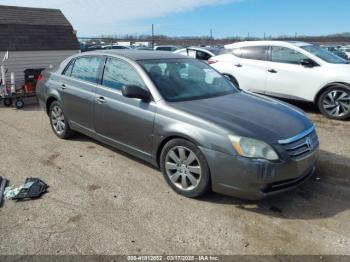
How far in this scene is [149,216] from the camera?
3.66 metres

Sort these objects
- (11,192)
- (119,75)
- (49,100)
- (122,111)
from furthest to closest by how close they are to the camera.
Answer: (49,100) → (119,75) → (122,111) → (11,192)

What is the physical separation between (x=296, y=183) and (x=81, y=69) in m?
3.64

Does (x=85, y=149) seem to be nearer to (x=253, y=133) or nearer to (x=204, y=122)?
(x=204, y=122)

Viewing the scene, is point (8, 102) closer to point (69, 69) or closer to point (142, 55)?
point (69, 69)

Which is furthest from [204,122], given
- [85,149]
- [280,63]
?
[280,63]

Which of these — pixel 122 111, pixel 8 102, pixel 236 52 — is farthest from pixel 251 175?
pixel 8 102

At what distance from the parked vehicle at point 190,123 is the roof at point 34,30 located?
7591mm

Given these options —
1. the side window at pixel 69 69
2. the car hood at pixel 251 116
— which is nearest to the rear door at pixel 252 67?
the car hood at pixel 251 116

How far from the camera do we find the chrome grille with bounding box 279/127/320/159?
3628 mm

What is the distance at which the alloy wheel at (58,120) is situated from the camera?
6.02 m

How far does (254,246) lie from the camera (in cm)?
316

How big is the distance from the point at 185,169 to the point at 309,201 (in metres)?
1.44

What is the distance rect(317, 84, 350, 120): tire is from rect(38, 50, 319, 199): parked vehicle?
343cm

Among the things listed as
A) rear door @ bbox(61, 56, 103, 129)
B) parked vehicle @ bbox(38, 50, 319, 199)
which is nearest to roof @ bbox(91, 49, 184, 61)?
parked vehicle @ bbox(38, 50, 319, 199)
